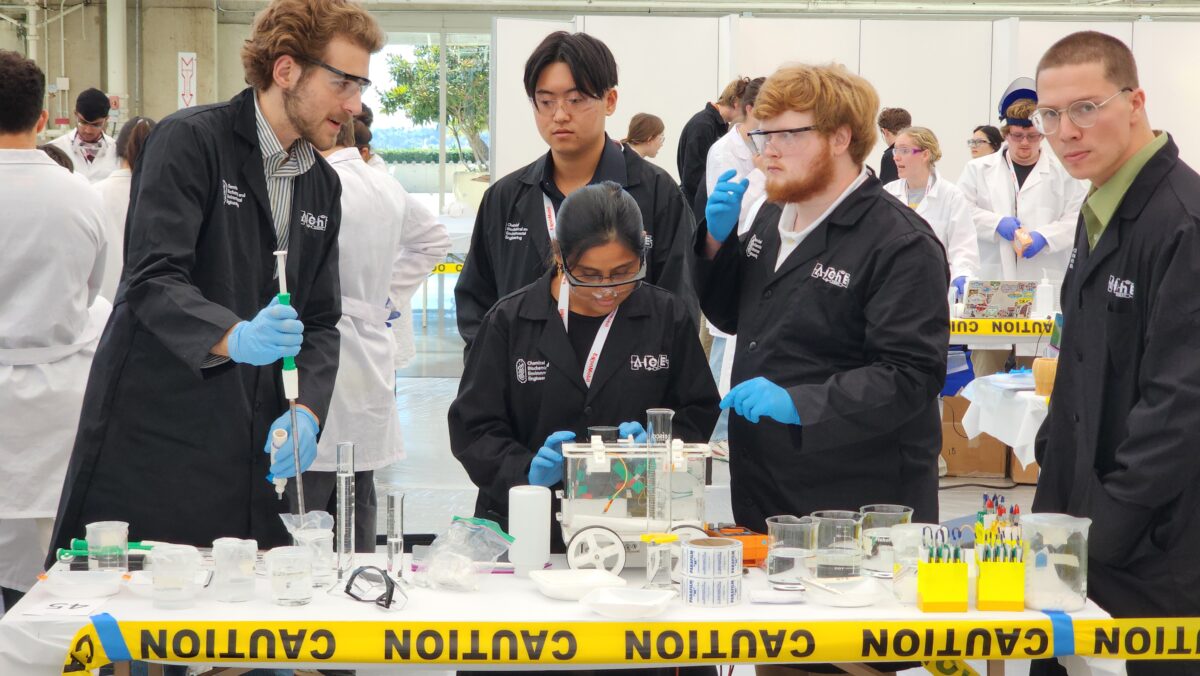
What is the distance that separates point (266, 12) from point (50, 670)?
131 centimetres

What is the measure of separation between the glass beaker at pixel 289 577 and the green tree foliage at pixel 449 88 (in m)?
12.8

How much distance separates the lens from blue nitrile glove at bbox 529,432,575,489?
86.6 inches

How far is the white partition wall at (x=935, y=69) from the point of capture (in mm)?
10375

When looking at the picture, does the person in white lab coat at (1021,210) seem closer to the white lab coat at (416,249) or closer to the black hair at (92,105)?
the white lab coat at (416,249)

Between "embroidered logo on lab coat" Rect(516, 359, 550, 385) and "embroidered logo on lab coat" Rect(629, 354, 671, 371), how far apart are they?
0.57ft

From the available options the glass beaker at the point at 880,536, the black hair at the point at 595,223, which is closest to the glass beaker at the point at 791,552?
the glass beaker at the point at 880,536

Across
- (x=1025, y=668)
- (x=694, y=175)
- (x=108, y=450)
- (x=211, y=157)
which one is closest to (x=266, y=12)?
(x=211, y=157)

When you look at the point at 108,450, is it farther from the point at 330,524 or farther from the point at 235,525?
the point at 330,524

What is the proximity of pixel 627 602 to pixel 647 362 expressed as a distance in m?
0.62

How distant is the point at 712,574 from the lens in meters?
1.98

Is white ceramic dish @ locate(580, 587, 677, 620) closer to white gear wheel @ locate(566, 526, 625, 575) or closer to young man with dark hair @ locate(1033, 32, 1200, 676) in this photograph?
white gear wheel @ locate(566, 526, 625, 575)

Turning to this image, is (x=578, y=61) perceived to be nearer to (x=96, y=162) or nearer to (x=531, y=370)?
(x=531, y=370)

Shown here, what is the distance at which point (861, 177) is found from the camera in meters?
2.46

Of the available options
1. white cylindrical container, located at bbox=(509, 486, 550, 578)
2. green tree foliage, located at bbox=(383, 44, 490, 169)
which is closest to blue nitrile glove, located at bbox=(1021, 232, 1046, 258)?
white cylindrical container, located at bbox=(509, 486, 550, 578)
